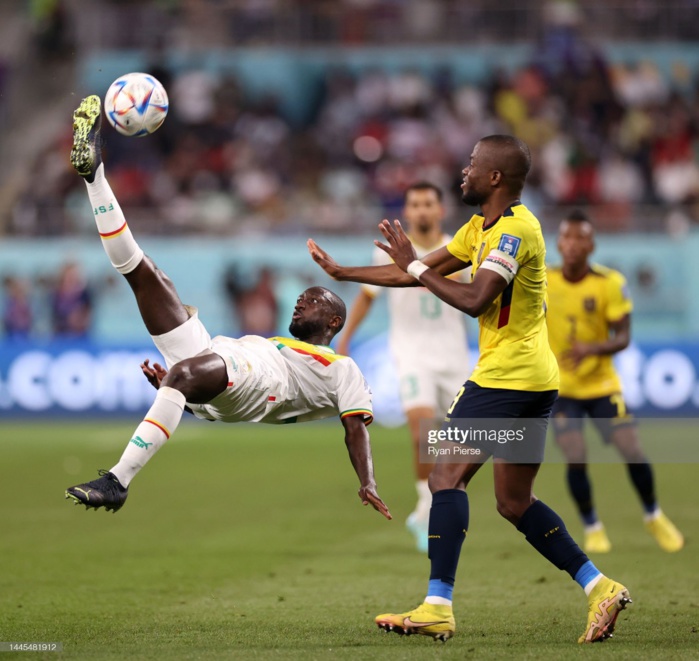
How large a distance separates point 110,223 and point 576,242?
4542 mm

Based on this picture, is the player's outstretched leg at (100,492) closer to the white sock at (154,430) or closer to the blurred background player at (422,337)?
the white sock at (154,430)

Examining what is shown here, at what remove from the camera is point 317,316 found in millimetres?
7406

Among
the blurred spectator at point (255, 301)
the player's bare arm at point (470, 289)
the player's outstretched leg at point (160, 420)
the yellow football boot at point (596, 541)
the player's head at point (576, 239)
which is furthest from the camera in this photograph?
the blurred spectator at point (255, 301)

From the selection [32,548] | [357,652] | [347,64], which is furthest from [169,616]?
[347,64]

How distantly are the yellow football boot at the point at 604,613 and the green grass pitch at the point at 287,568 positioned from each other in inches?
4.3

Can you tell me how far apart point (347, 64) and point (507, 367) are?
18.4 meters

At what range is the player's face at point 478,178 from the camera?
258 inches

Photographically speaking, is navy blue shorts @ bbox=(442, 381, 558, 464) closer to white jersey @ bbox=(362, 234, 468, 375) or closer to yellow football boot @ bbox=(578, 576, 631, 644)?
yellow football boot @ bbox=(578, 576, 631, 644)

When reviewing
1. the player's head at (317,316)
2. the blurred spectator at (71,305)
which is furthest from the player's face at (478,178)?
the blurred spectator at (71,305)

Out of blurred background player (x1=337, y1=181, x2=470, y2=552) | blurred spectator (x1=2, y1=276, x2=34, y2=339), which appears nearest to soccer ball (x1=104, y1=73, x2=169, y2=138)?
blurred background player (x1=337, y1=181, x2=470, y2=552)

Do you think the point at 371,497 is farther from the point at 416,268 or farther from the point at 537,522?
the point at 416,268

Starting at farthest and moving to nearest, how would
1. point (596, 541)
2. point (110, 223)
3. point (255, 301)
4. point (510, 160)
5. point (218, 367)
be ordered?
point (255, 301) → point (596, 541) → point (110, 223) → point (218, 367) → point (510, 160)

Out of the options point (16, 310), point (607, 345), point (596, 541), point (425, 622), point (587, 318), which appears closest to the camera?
point (425, 622)

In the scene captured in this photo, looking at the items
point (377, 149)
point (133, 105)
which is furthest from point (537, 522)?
point (377, 149)
